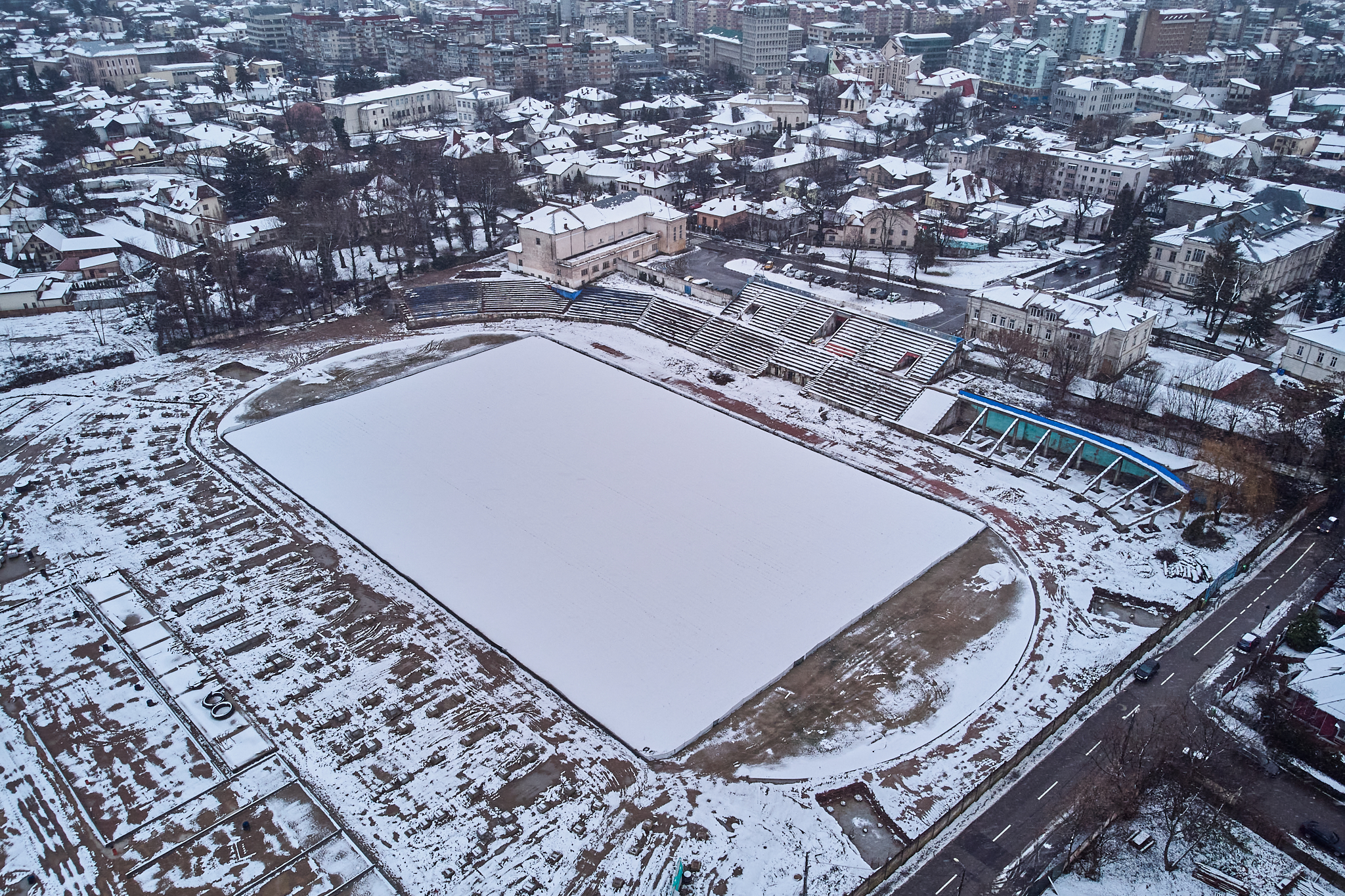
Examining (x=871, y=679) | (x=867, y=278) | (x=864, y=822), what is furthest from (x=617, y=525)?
(x=867, y=278)

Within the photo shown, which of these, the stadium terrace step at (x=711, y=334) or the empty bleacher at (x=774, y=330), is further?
the stadium terrace step at (x=711, y=334)

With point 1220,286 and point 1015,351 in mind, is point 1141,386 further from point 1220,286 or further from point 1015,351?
point 1220,286

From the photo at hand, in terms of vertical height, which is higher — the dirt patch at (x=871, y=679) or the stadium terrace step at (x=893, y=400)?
the stadium terrace step at (x=893, y=400)

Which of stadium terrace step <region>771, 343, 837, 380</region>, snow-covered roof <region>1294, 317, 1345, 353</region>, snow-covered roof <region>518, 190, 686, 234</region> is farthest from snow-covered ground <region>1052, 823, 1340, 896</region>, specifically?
snow-covered roof <region>518, 190, 686, 234</region>

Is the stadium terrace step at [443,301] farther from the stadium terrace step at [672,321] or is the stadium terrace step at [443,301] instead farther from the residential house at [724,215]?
the residential house at [724,215]

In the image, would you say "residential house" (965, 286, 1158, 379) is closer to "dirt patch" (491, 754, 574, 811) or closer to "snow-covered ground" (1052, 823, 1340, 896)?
"snow-covered ground" (1052, 823, 1340, 896)

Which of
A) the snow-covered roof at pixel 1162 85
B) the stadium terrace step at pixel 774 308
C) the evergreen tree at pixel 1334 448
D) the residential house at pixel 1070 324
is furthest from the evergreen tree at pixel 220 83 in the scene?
the evergreen tree at pixel 1334 448

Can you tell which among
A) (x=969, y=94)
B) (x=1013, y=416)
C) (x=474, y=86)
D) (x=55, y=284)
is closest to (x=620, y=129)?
(x=474, y=86)
